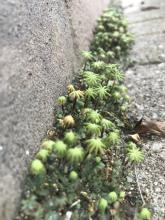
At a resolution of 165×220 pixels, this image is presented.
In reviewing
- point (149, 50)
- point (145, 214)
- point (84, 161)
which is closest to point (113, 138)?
point (84, 161)

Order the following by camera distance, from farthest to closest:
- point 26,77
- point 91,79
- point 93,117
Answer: point 91,79 < point 93,117 < point 26,77

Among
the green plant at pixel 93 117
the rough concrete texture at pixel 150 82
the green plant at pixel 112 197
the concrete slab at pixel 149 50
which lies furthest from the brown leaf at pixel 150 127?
the concrete slab at pixel 149 50

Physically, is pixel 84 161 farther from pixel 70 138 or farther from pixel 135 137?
pixel 135 137

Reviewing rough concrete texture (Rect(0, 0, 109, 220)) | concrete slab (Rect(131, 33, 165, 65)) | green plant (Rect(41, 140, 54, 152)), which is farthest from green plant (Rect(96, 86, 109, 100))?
concrete slab (Rect(131, 33, 165, 65))

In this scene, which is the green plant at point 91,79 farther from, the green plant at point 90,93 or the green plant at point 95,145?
the green plant at point 95,145

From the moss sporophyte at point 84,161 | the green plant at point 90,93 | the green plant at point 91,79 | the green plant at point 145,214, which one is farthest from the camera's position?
the green plant at point 91,79

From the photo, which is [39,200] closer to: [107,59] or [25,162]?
[25,162]
